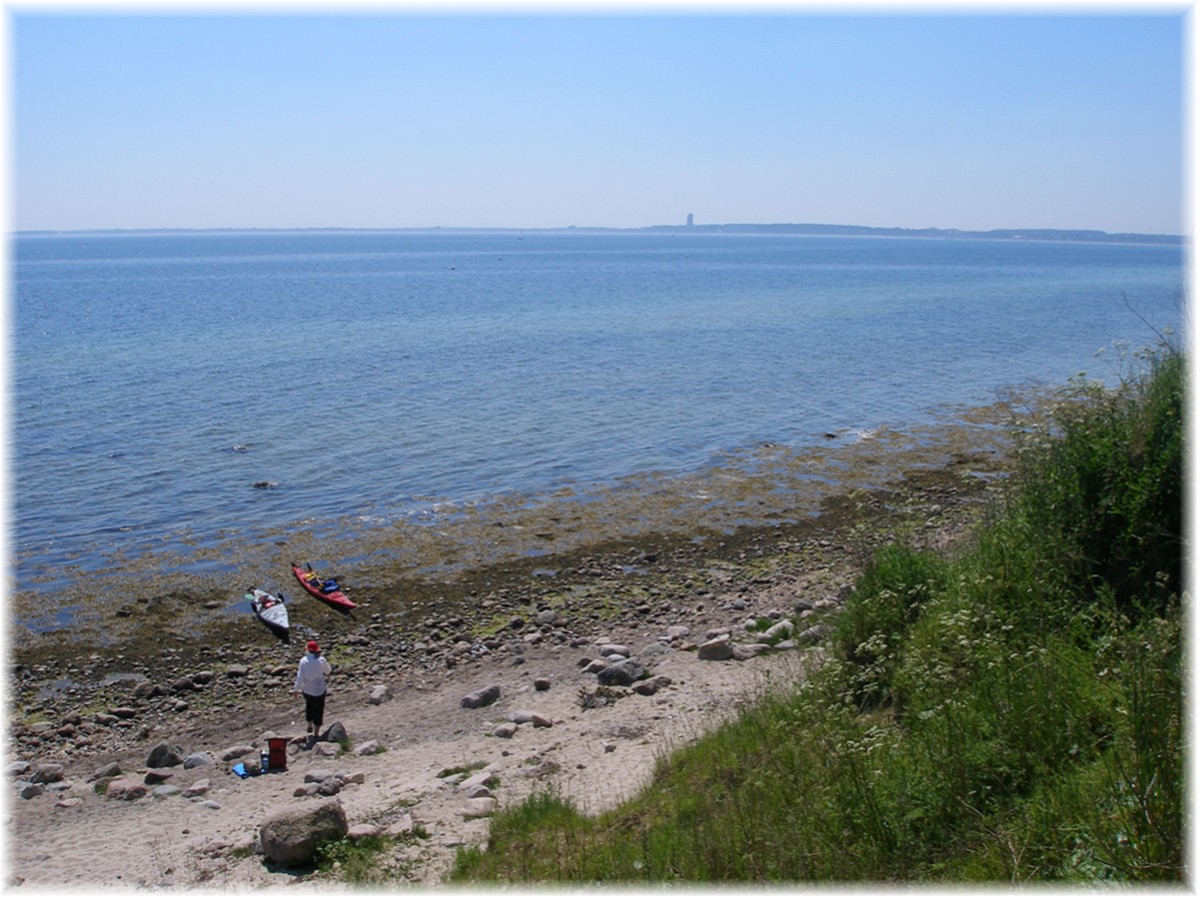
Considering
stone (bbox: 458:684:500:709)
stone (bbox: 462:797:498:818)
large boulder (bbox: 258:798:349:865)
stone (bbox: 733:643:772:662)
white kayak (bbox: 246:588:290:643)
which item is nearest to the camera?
large boulder (bbox: 258:798:349:865)

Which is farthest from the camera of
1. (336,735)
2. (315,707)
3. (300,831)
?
(315,707)

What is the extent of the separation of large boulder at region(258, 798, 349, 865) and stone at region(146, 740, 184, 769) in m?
4.10

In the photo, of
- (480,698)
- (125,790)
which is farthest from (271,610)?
(125,790)

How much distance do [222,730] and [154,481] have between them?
1403 centimetres

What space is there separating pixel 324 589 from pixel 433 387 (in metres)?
22.0

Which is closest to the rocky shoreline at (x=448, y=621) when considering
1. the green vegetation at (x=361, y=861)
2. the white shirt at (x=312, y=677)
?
the white shirt at (x=312, y=677)

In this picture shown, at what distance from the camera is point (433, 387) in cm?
4022

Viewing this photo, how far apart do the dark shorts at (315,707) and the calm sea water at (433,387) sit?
940cm

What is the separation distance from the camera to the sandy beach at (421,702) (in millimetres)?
10430

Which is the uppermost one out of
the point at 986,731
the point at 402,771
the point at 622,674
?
the point at 986,731

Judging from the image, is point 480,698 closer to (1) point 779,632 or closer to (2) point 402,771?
(2) point 402,771

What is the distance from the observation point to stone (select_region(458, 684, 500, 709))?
47.1ft

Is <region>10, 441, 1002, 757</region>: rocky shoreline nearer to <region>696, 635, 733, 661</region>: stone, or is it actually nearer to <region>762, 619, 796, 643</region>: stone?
<region>762, 619, 796, 643</region>: stone

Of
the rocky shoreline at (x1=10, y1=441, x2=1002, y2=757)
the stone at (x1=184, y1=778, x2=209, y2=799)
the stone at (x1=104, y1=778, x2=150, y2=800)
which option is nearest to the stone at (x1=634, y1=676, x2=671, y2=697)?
A: the rocky shoreline at (x1=10, y1=441, x2=1002, y2=757)
